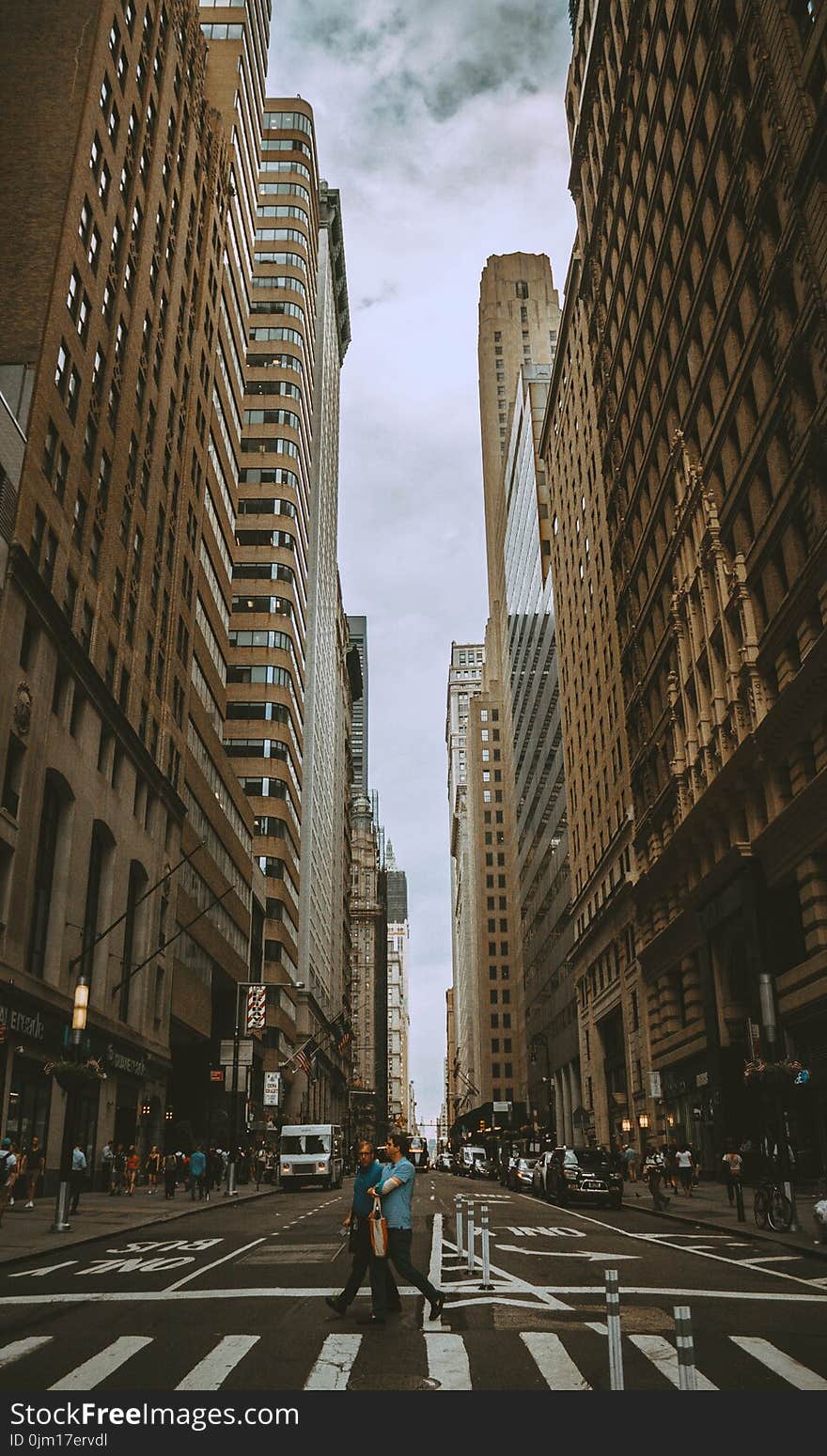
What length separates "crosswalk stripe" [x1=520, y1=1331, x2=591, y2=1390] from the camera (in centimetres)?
905

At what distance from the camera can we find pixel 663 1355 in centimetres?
1020

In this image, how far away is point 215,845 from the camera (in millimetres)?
68562

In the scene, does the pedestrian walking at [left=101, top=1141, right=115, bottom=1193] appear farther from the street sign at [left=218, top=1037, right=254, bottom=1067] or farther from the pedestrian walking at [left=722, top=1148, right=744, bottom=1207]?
the pedestrian walking at [left=722, top=1148, right=744, bottom=1207]

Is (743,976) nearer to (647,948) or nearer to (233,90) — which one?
(647,948)

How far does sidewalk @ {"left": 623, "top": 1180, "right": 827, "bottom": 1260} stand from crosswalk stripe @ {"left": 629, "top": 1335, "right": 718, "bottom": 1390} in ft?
31.8

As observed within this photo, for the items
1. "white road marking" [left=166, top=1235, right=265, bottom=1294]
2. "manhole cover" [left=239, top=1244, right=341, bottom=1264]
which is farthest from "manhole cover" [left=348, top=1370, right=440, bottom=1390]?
"manhole cover" [left=239, top=1244, right=341, bottom=1264]

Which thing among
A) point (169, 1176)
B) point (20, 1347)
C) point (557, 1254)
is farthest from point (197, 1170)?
point (20, 1347)

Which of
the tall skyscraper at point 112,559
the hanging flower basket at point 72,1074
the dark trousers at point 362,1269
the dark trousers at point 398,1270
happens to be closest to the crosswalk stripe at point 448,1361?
the dark trousers at point 398,1270

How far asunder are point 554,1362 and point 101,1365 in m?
3.94

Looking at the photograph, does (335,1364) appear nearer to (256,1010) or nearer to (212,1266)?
(212,1266)

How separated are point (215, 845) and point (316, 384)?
73.3 m

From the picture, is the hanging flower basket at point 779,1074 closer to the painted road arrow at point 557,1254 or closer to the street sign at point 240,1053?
the painted road arrow at point 557,1254

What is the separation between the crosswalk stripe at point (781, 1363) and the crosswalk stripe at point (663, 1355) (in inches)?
26.8

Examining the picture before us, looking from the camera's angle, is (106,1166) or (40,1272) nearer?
(40,1272)
